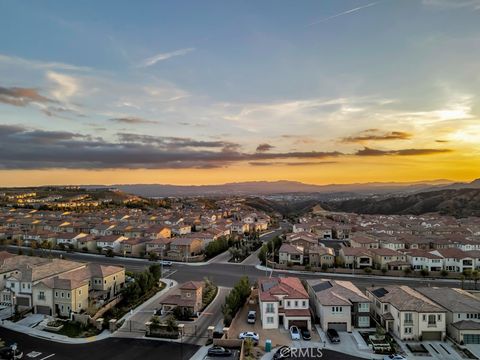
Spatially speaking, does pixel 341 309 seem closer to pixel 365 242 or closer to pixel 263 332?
pixel 263 332

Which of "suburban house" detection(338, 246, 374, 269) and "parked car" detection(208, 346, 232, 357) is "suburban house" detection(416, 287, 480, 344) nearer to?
"parked car" detection(208, 346, 232, 357)

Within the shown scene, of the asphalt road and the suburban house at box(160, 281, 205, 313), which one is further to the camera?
the suburban house at box(160, 281, 205, 313)

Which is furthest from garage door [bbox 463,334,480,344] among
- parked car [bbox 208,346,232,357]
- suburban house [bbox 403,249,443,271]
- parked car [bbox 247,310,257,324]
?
suburban house [bbox 403,249,443,271]

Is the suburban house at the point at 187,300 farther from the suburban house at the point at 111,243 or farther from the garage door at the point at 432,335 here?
the suburban house at the point at 111,243

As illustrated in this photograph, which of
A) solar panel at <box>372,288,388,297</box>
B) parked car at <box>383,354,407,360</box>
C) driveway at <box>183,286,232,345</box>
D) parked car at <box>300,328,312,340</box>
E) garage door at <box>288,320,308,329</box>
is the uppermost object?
solar panel at <box>372,288,388,297</box>

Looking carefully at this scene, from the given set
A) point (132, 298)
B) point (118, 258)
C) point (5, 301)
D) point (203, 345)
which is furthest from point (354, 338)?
point (118, 258)

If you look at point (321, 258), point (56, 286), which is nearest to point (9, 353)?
point (56, 286)

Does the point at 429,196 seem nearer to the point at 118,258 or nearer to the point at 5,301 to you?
the point at 118,258
